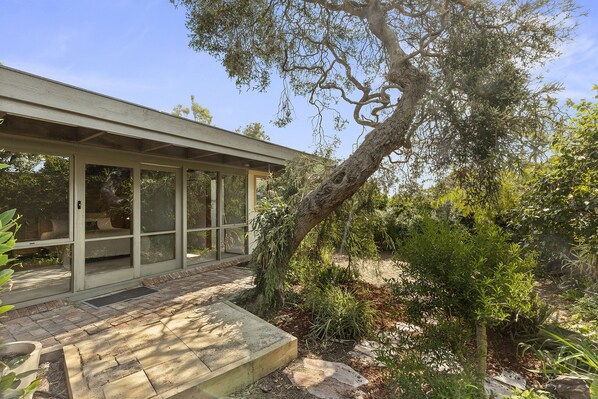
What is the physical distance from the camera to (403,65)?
169 inches

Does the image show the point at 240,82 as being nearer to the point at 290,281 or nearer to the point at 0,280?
the point at 290,281

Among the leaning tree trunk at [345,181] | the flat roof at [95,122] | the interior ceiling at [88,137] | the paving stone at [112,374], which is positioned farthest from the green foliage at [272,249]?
the interior ceiling at [88,137]

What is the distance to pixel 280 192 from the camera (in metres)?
4.68

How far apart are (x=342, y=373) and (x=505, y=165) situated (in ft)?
10.5

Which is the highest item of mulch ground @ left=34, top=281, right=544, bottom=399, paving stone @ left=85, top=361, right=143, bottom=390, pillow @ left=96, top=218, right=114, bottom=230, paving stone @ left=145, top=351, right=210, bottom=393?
pillow @ left=96, top=218, right=114, bottom=230

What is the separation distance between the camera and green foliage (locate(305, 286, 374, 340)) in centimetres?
345

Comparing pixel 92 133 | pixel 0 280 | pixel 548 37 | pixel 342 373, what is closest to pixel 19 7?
pixel 92 133

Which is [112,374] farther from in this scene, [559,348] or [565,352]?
[565,352]

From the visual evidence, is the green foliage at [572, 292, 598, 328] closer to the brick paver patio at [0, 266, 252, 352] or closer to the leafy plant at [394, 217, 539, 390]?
the leafy plant at [394, 217, 539, 390]

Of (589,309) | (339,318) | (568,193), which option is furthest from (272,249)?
(568,193)

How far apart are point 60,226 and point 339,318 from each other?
4.24 metres

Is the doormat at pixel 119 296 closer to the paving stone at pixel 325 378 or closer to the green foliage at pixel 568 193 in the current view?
the paving stone at pixel 325 378

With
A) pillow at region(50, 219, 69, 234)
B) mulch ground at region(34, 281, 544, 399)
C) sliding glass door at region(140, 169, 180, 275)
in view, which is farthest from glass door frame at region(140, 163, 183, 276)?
mulch ground at region(34, 281, 544, 399)

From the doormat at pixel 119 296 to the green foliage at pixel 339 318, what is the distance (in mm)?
2781
